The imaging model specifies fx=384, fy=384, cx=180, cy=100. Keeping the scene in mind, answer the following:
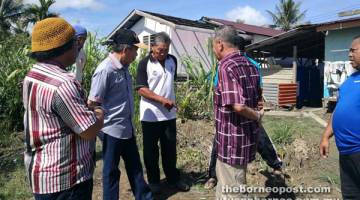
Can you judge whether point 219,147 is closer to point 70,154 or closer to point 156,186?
point 70,154

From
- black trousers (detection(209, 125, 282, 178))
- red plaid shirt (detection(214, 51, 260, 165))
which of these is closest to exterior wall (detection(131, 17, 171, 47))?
black trousers (detection(209, 125, 282, 178))

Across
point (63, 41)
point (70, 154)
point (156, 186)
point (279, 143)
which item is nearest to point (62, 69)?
point (63, 41)

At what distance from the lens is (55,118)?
2.05 meters

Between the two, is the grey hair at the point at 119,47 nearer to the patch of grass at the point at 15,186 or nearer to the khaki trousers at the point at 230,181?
the khaki trousers at the point at 230,181

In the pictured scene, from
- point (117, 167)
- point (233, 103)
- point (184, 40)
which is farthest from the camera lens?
point (184, 40)

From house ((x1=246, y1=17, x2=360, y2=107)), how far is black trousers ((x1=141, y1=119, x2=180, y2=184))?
8.15m

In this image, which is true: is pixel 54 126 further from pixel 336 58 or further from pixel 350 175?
pixel 336 58

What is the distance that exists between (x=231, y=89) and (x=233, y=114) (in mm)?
212

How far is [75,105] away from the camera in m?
2.01

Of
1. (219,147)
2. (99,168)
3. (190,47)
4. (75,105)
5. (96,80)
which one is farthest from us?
(190,47)

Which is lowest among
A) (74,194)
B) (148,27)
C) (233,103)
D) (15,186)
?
(15,186)

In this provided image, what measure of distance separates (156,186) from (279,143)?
212 cm

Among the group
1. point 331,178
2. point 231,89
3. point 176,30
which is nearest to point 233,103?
point 231,89

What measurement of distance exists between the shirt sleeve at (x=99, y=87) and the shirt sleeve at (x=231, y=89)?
46.3 inches
